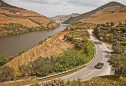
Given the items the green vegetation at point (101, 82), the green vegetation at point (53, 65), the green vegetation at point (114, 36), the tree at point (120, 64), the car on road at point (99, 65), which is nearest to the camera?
the green vegetation at point (101, 82)

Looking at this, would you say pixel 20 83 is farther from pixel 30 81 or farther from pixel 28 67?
pixel 28 67

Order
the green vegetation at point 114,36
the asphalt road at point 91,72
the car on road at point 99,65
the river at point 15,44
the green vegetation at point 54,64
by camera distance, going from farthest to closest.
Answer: the river at point 15,44, the green vegetation at point 114,36, the car on road at point 99,65, the green vegetation at point 54,64, the asphalt road at point 91,72

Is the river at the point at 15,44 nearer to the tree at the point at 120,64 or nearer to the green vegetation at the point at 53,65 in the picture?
the green vegetation at the point at 53,65

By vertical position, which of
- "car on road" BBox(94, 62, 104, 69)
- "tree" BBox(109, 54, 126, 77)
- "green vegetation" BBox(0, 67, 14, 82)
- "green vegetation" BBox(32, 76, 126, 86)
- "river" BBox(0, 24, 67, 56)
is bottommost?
"river" BBox(0, 24, 67, 56)

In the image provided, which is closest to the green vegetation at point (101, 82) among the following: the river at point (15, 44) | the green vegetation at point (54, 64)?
the green vegetation at point (54, 64)

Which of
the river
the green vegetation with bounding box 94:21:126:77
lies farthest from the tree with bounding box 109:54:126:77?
the river

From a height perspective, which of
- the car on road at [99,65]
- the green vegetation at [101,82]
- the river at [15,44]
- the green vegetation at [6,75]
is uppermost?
the green vegetation at [101,82]

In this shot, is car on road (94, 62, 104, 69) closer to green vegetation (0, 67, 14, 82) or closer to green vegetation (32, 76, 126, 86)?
green vegetation (32, 76, 126, 86)

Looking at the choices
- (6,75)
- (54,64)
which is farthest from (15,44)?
(6,75)

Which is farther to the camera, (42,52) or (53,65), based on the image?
(42,52)

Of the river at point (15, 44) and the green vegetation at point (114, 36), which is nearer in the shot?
the green vegetation at point (114, 36)

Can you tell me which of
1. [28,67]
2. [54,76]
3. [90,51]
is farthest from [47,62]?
[90,51]

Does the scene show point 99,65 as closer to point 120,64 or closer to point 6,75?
point 120,64
